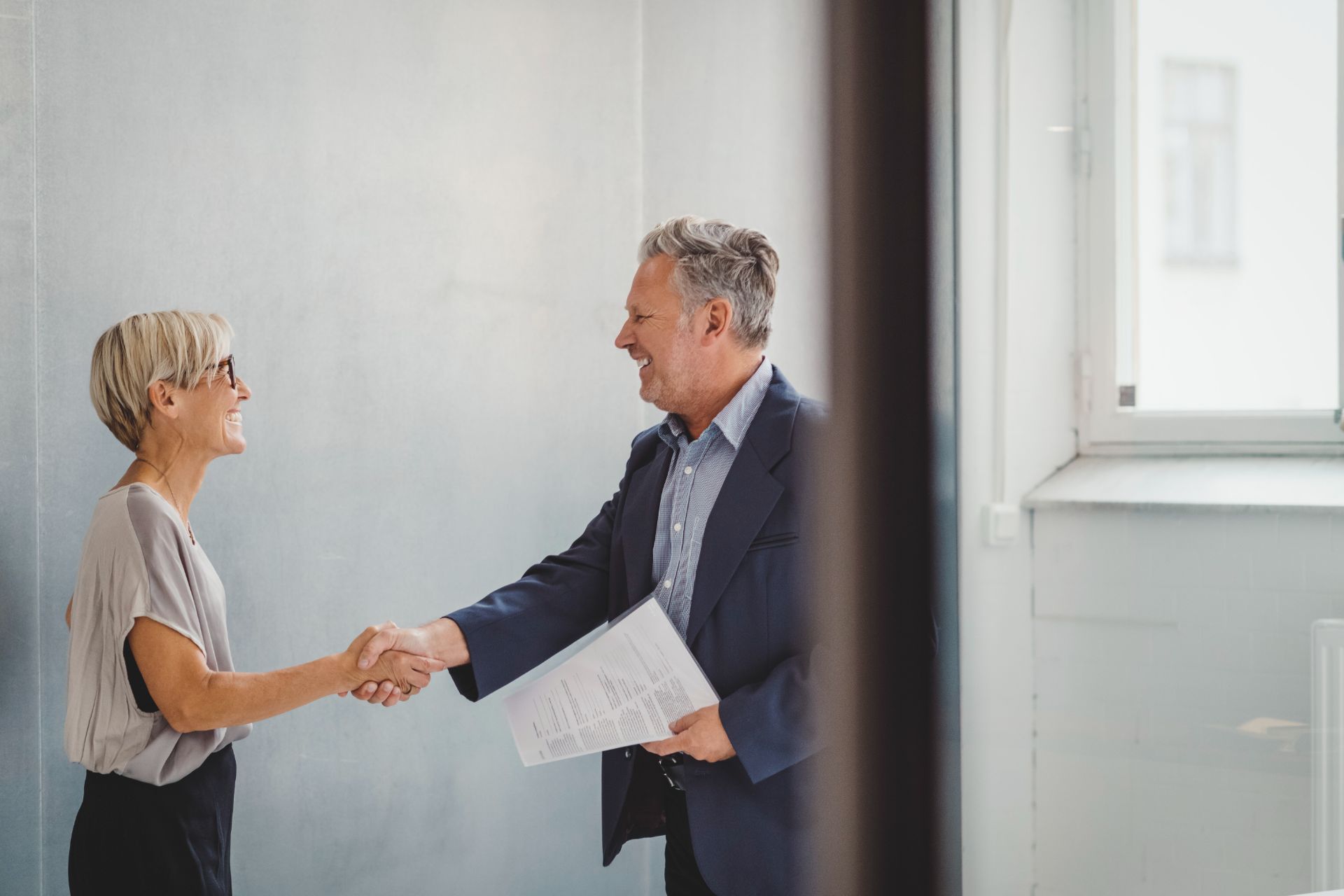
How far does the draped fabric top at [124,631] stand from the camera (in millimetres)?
1287

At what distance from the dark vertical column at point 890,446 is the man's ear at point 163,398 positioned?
1.42 m

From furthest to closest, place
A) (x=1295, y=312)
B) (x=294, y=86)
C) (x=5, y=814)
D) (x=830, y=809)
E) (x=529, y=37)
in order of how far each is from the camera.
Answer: (x=529, y=37)
(x=294, y=86)
(x=5, y=814)
(x=1295, y=312)
(x=830, y=809)

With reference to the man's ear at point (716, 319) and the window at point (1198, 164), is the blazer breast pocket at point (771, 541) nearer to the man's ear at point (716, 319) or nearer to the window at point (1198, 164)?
the man's ear at point (716, 319)

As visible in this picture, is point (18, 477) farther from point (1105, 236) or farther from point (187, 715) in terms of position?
point (1105, 236)

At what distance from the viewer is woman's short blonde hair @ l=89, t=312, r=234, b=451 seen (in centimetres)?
140

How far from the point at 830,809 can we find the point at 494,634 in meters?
1.23

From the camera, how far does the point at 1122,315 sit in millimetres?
359

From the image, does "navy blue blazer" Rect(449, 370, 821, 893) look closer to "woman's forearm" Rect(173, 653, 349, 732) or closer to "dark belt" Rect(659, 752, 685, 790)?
"dark belt" Rect(659, 752, 685, 790)

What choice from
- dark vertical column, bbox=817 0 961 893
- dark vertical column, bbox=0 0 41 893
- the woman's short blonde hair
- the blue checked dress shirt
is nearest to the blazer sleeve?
the blue checked dress shirt

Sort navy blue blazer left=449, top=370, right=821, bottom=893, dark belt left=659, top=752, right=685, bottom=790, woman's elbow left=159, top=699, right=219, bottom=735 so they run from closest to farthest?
navy blue blazer left=449, top=370, right=821, bottom=893 < dark belt left=659, top=752, right=685, bottom=790 < woman's elbow left=159, top=699, right=219, bottom=735

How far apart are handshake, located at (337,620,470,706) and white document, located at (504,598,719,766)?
0.14 metres

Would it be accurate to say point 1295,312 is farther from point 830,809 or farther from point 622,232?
point 622,232

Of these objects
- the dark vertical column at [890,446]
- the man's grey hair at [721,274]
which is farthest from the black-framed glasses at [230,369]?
the dark vertical column at [890,446]

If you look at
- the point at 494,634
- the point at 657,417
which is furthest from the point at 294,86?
the point at 494,634
